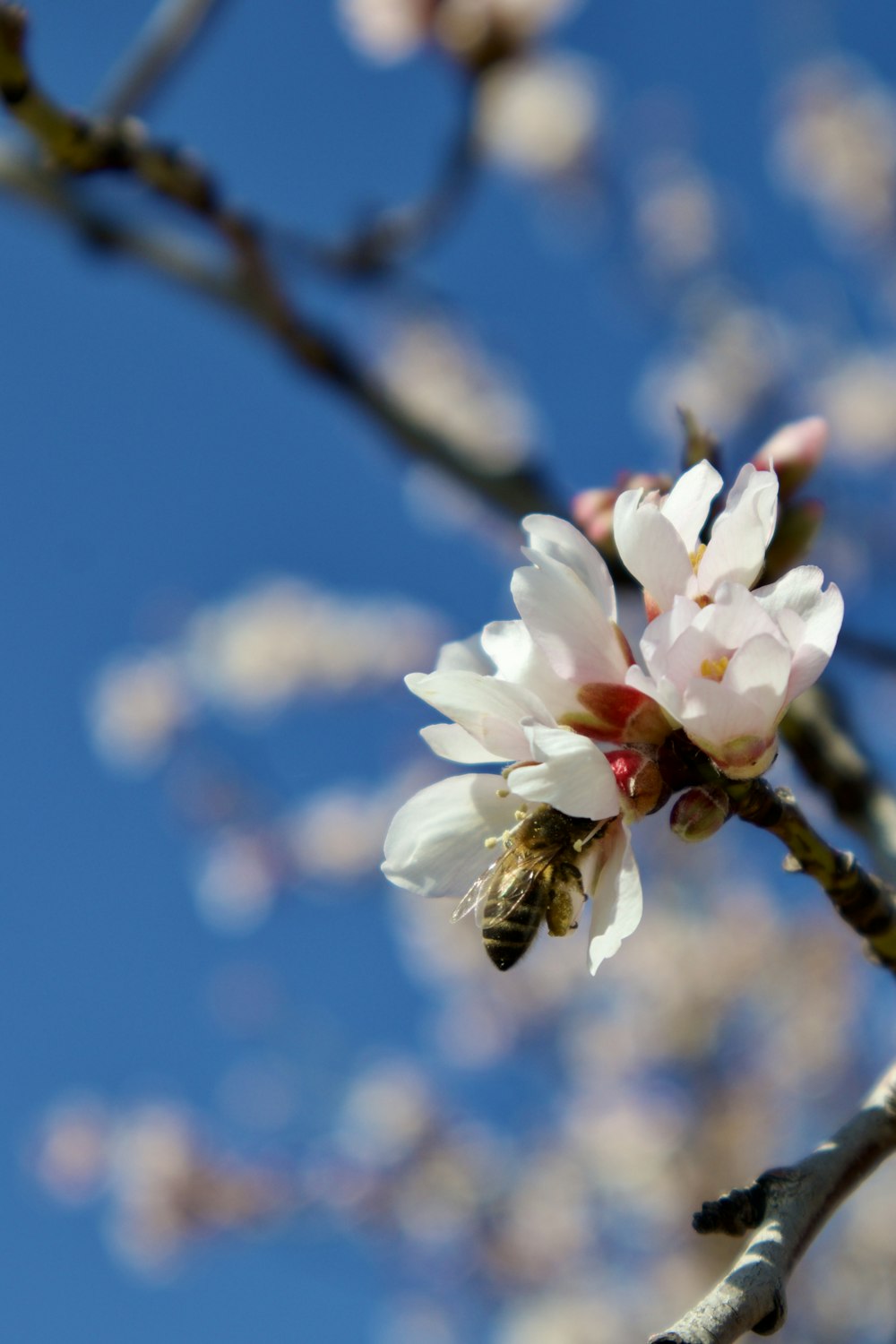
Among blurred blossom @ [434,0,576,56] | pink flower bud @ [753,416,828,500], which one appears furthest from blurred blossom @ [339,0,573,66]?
pink flower bud @ [753,416,828,500]

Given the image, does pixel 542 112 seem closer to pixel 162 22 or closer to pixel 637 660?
pixel 162 22

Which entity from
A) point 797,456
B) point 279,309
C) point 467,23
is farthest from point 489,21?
point 797,456

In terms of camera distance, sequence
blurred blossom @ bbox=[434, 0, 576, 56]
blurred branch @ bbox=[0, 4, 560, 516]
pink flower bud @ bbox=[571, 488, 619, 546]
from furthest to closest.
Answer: blurred blossom @ bbox=[434, 0, 576, 56], blurred branch @ bbox=[0, 4, 560, 516], pink flower bud @ bbox=[571, 488, 619, 546]

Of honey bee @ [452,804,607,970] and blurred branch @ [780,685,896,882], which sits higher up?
blurred branch @ [780,685,896,882]

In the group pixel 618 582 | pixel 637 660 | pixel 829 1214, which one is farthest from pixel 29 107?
pixel 829 1214

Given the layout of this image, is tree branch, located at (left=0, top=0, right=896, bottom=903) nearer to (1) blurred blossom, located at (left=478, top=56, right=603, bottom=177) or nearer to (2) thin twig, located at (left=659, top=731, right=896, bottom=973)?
(2) thin twig, located at (left=659, top=731, right=896, bottom=973)

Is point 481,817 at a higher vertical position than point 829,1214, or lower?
higher

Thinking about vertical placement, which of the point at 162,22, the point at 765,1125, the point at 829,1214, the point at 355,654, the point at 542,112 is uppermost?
the point at 542,112
